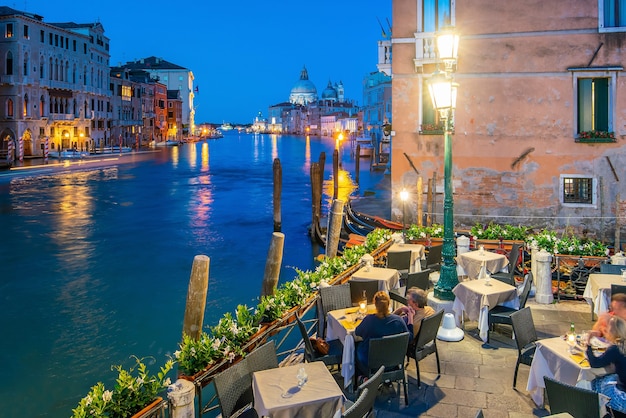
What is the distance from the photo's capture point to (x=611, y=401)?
4383 millimetres

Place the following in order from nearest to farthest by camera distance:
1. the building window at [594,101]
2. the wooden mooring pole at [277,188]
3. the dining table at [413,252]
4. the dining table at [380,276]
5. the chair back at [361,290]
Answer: the chair back at [361,290], the dining table at [380,276], the dining table at [413,252], the building window at [594,101], the wooden mooring pole at [277,188]

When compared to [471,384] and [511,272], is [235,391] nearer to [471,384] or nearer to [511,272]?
[471,384]

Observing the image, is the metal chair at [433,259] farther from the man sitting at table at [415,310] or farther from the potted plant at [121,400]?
the potted plant at [121,400]

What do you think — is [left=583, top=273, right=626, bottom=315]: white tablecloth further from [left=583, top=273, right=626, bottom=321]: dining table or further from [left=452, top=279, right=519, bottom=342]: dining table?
[left=452, top=279, right=519, bottom=342]: dining table

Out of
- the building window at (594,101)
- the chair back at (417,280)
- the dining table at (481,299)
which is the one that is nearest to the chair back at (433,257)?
the chair back at (417,280)

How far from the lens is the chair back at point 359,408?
3.88m

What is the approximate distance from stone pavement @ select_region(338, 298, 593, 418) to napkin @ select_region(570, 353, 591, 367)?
60cm

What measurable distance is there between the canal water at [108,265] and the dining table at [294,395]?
538 centimetres

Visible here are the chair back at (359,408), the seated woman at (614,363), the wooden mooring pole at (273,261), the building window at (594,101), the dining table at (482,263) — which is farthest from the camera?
the building window at (594,101)

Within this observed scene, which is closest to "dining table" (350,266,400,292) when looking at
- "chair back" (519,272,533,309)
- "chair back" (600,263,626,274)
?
"chair back" (519,272,533,309)

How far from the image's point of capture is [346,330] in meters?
5.87

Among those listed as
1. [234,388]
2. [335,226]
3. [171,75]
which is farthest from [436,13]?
[171,75]

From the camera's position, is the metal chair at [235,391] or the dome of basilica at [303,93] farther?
the dome of basilica at [303,93]

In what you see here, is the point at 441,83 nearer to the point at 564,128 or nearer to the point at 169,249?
the point at 564,128
